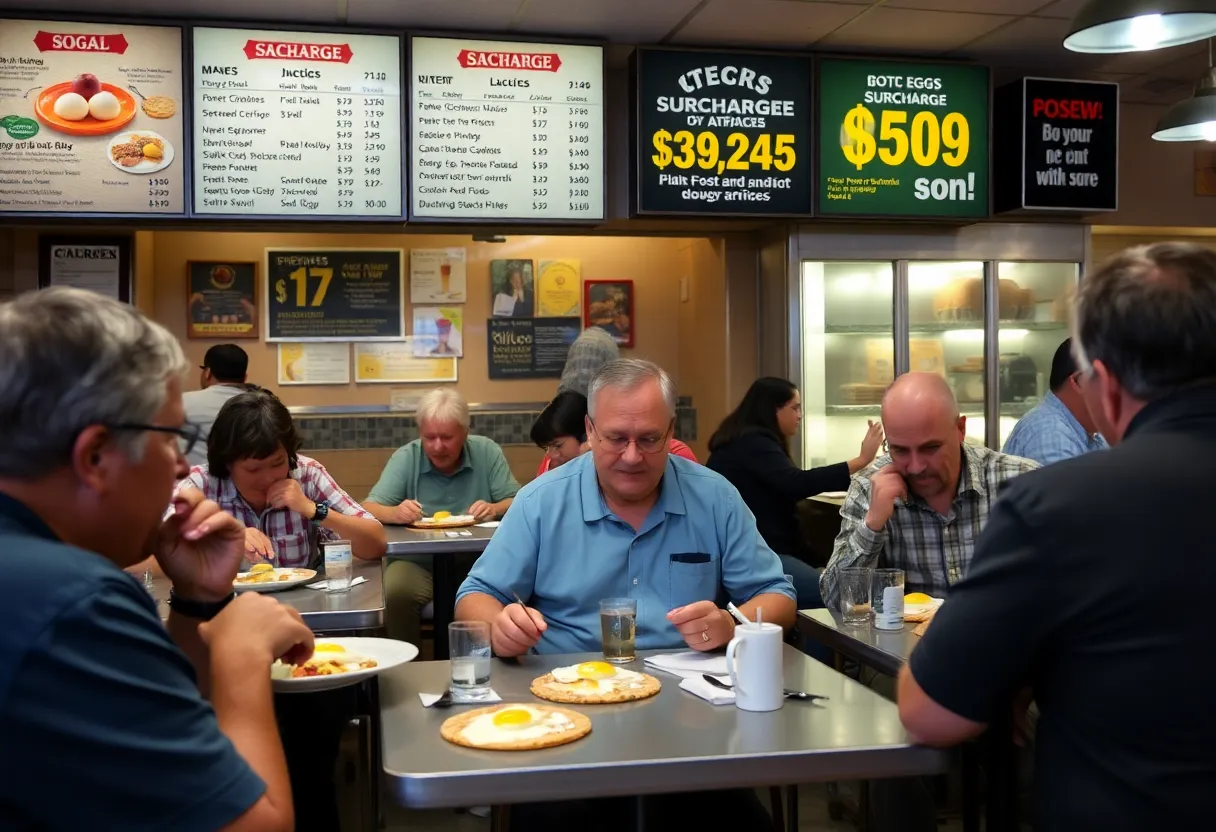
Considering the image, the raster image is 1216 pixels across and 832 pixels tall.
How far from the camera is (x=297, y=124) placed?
4.72 meters

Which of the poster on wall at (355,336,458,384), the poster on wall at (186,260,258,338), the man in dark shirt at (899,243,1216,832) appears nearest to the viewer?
the man in dark shirt at (899,243,1216,832)

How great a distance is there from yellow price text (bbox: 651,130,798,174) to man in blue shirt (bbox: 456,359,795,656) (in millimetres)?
2640

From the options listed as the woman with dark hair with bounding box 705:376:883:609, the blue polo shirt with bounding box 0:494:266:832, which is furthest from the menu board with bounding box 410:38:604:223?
the blue polo shirt with bounding box 0:494:266:832

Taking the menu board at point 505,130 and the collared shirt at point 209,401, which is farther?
the collared shirt at point 209,401

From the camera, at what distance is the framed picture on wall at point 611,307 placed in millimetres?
7055

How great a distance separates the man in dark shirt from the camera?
4.77ft

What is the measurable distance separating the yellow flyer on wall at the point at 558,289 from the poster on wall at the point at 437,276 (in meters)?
0.47

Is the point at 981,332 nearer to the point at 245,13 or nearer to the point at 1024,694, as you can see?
the point at 245,13

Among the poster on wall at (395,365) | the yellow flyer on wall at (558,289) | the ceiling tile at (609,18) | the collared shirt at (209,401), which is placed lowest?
the collared shirt at (209,401)

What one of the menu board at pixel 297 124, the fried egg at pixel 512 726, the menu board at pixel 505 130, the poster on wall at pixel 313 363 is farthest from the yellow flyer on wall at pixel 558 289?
the fried egg at pixel 512 726

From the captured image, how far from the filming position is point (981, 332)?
587cm

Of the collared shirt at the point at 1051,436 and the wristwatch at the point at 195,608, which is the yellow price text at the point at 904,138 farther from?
the wristwatch at the point at 195,608

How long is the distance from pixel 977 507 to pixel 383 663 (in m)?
1.69

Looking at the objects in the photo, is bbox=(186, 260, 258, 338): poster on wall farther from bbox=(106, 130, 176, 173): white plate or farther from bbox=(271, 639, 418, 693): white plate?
bbox=(271, 639, 418, 693): white plate
